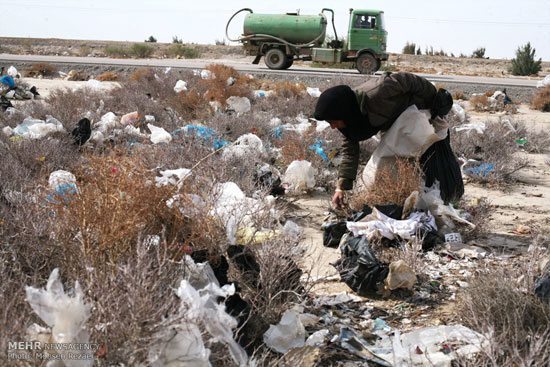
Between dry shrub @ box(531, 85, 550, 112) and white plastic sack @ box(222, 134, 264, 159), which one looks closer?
white plastic sack @ box(222, 134, 264, 159)

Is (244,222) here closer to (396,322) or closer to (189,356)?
(396,322)

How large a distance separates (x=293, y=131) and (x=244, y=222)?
147 inches

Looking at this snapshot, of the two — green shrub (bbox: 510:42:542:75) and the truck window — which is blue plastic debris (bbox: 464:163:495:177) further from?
green shrub (bbox: 510:42:542:75)

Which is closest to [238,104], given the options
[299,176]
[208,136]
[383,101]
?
[208,136]

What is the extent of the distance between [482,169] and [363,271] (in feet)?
11.3

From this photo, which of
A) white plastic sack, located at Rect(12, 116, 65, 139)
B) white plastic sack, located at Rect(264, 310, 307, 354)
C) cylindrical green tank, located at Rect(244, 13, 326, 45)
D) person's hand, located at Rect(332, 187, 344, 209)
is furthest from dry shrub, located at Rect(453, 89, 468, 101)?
white plastic sack, located at Rect(264, 310, 307, 354)

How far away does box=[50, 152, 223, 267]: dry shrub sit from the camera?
208cm

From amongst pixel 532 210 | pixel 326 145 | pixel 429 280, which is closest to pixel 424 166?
pixel 429 280

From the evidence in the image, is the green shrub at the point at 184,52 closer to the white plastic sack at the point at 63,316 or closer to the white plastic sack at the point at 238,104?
the white plastic sack at the point at 238,104

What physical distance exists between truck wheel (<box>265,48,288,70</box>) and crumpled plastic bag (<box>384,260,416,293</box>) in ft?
58.1

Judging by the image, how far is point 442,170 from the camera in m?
4.02

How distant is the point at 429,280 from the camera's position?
10.4 feet

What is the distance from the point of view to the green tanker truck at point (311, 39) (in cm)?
1870

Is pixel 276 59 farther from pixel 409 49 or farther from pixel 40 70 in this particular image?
pixel 409 49
